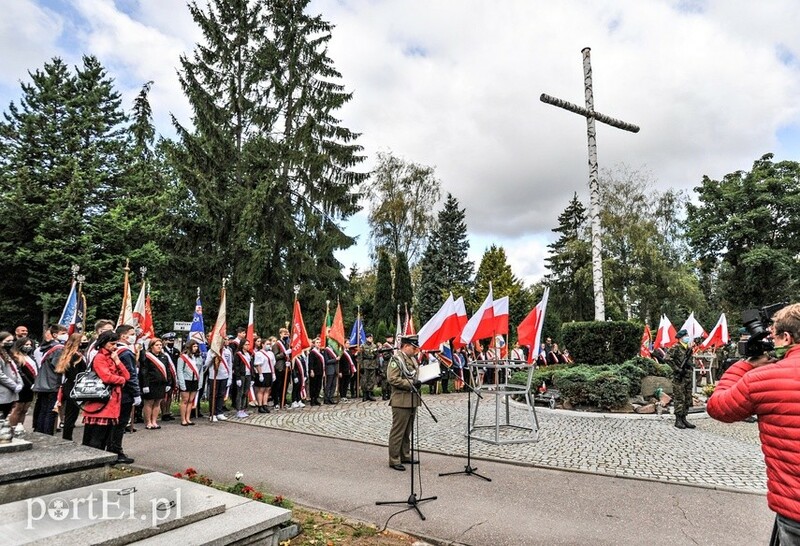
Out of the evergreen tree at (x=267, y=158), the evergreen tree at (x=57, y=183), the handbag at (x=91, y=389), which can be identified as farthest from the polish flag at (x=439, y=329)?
the evergreen tree at (x=57, y=183)

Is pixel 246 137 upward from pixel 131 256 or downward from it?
upward

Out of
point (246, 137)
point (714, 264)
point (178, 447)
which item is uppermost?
point (246, 137)

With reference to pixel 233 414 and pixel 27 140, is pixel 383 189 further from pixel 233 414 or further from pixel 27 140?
pixel 233 414

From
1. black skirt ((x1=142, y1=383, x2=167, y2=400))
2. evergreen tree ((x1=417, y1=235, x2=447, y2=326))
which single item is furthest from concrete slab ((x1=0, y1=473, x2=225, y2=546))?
evergreen tree ((x1=417, y1=235, x2=447, y2=326))

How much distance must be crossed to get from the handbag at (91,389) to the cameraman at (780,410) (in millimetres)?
7000

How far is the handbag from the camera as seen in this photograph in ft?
22.1

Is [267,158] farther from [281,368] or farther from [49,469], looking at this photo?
[49,469]

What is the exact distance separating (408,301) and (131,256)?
19967 mm

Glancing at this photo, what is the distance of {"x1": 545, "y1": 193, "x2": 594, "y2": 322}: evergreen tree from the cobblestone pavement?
2530cm

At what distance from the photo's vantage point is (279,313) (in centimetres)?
2378

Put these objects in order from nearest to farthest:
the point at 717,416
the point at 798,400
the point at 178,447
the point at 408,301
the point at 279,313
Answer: the point at 798,400
the point at 717,416
the point at 178,447
the point at 279,313
the point at 408,301

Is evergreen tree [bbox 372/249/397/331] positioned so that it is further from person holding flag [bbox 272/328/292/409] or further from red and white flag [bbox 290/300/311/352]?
red and white flag [bbox 290/300/311/352]

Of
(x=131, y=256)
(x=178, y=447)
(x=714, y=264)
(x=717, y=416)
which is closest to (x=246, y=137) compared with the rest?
(x=131, y=256)

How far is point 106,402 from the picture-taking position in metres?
6.86
